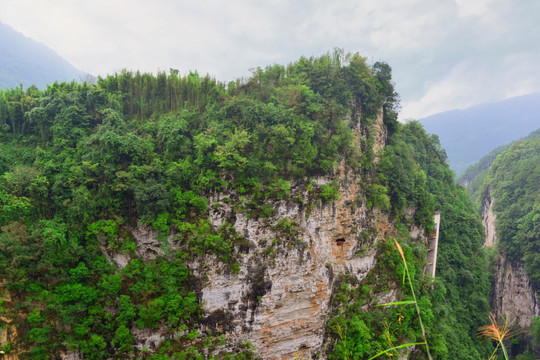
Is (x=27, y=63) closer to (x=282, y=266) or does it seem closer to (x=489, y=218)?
(x=282, y=266)

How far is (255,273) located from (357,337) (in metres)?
5.65

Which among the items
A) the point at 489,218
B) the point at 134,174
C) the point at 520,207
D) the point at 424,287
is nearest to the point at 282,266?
the point at 134,174

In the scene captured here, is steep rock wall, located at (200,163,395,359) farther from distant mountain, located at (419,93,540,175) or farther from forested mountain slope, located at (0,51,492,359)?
distant mountain, located at (419,93,540,175)

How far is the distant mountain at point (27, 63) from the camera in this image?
197 ft

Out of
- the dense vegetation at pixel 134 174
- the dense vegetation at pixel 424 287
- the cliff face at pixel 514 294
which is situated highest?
the dense vegetation at pixel 134 174

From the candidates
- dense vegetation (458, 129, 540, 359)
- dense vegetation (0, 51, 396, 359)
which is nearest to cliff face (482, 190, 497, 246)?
dense vegetation (458, 129, 540, 359)

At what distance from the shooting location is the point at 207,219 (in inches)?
508

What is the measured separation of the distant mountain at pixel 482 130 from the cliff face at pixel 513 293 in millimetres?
95872

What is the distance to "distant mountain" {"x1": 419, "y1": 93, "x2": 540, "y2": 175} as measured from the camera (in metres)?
131

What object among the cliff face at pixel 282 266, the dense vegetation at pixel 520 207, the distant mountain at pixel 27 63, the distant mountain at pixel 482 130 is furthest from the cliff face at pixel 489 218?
the distant mountain at pixel 482 130

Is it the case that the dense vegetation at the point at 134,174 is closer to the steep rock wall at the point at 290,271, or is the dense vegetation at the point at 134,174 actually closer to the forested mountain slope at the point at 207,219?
the forested mountain slope at the point at 207,219

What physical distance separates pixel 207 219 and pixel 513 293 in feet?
85.5

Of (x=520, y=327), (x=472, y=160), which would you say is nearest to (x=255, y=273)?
(x=520, y=327)

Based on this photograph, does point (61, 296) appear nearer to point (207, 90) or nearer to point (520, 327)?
point (207, 90)
